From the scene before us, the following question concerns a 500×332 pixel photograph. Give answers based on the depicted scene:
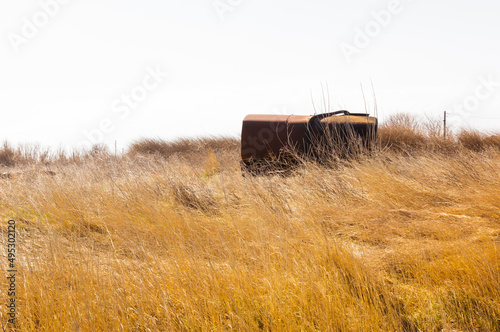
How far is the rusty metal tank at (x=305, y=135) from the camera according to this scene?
5.55 meters

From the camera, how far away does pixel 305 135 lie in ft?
18.6

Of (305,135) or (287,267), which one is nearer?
(287,267)

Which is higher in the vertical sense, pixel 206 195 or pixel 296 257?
pixel 296 257

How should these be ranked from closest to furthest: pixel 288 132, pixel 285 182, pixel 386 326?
pixel 386 326 → pixel 285 182 → pixel 288 132

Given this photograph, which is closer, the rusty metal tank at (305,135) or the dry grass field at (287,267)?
the dry grass field at (287,267)

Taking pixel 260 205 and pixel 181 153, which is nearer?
pixel 260 205

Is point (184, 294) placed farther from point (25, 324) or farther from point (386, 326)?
point (386, 326)

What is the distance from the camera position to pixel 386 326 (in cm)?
177

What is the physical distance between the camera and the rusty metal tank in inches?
219

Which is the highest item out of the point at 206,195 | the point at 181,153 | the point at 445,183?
the point at 445,183

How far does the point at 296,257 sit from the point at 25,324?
1419 millimetres

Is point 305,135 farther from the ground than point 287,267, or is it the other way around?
point 305,135

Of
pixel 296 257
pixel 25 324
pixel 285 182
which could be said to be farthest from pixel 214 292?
pixel 285 182

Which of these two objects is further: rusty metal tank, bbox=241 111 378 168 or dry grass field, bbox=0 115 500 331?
rusty metal tank, bbox=241 111 378 168
